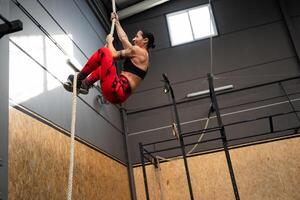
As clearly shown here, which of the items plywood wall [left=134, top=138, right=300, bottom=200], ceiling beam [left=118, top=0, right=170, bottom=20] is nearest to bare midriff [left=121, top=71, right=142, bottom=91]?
plywood wall [left=134, top=138, right=300, bottom=200]

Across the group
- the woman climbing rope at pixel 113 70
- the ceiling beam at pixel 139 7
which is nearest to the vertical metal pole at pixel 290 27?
the ceiling beam at pixel 139 7

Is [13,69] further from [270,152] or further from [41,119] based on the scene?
[270,152]

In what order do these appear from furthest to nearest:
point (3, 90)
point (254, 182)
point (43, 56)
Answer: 1. point (254, 182)
2. point (43, 56)
3. point (3, 90)

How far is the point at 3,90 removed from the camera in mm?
1869

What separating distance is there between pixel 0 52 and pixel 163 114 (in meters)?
3.90

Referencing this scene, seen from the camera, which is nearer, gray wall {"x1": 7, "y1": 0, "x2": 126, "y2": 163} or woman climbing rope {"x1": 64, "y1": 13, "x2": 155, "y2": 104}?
woman climbing rope {"x1": 64, "y1": 13, "x2": 155, "y2": 104}

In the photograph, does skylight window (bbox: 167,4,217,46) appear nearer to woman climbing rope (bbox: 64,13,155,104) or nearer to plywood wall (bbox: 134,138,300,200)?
plywood wall (bbox: 134,138,300,200)

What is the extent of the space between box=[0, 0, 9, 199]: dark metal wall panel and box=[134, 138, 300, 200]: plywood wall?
318 cm

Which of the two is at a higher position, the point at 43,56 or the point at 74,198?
the point at 43,56

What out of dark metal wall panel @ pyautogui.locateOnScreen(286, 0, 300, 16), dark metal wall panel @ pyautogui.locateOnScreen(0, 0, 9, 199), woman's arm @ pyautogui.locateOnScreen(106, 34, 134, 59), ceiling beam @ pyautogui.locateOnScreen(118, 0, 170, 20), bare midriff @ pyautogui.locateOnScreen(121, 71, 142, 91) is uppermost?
ceiling beam @ pyautogui.locateOnScreen(118, 0, 170, 20)

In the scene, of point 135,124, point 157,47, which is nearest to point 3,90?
point 135,124

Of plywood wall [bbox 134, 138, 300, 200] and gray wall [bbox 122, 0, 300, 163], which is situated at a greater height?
gray wall [bbox 122, 0, 300, 163]

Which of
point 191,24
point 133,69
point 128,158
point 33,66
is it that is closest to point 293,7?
point 191,24

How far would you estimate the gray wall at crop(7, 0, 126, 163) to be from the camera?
287 cm
